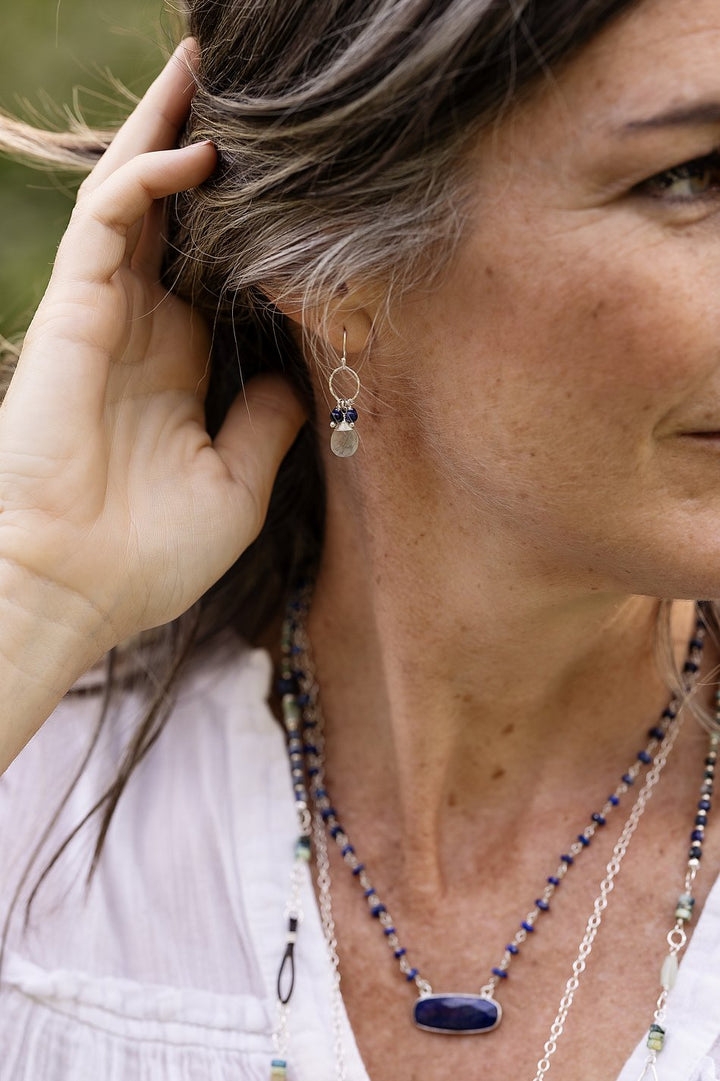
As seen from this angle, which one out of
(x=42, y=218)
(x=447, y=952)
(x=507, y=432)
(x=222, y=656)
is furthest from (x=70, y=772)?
(x=42, y=218)

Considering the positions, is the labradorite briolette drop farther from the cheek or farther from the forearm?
the forearm

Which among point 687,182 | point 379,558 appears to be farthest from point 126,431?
point 687,182

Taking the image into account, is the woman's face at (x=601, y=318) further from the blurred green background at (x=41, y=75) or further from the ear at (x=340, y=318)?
the blurred green background at (x=41, y=75)

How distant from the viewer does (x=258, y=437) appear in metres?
1.95

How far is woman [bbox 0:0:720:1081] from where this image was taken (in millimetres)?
1376

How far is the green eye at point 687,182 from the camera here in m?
1.34

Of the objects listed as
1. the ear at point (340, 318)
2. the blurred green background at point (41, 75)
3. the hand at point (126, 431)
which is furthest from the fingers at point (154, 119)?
the blurred green background at point (41, 75)

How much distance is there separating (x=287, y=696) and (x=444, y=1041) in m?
0.63

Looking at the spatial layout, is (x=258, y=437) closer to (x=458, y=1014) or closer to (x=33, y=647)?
(x=33, y=647)

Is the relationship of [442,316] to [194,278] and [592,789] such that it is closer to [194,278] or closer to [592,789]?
[194,278]

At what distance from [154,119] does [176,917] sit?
47.3 inches

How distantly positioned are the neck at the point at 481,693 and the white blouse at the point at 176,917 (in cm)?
21

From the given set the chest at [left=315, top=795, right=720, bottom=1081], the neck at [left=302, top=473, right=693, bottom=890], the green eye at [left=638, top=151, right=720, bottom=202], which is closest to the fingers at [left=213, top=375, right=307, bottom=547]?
the neck at [left=302, top=473, right=693, bottom=890]

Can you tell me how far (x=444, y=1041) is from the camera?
5.61 ft
